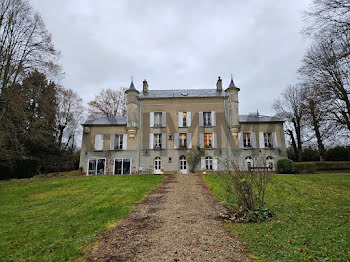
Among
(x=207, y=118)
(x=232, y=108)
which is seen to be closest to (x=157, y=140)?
(x=207, y=118)

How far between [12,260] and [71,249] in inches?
35.5

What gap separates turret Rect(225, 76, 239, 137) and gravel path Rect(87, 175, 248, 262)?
13.3m

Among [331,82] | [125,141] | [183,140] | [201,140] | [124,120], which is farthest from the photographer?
[124,120]

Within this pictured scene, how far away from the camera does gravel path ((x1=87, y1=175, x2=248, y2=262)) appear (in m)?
3.55

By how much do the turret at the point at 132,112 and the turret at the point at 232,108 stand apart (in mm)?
8320

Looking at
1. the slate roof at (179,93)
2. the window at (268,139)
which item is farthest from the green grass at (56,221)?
the window at (268,139)

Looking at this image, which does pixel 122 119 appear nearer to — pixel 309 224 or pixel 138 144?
pixel 138 144

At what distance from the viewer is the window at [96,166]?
1946 cm

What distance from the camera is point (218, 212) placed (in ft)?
20.1

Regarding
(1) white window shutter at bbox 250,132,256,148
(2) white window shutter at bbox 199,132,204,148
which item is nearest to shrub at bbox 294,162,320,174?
(1) white window shutter at bbox 250,132,256,148

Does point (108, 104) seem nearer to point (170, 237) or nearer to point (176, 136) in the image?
point (176, 136)

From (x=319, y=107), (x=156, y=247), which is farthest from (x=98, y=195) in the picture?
(x=319, y=107)

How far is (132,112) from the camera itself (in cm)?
1977

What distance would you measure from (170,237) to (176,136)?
15.6 meters
